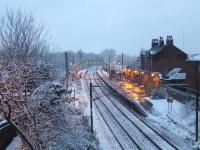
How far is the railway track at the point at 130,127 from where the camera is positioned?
26.8m

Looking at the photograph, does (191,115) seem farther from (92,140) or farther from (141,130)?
(92,140)

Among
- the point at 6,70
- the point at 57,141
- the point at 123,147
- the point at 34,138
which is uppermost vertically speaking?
the point at 6,70

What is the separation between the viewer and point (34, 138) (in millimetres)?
14094

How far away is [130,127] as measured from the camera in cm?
3378

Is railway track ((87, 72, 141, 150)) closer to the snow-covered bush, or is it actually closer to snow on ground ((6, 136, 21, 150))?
the snow-covered bush

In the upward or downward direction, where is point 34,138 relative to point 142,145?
upward

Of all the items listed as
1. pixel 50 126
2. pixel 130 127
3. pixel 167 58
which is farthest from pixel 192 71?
pixel 50 126

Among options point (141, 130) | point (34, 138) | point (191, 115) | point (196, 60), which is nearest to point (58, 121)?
point (34, 138)

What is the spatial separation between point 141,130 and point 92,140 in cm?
550

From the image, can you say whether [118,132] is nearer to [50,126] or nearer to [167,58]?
[50,126]

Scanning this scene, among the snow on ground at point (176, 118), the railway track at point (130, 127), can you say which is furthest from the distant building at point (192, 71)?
the railway track at point (130, 127)

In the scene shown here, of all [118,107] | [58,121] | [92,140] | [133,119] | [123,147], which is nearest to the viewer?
[58,121]

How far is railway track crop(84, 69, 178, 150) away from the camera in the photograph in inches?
1056

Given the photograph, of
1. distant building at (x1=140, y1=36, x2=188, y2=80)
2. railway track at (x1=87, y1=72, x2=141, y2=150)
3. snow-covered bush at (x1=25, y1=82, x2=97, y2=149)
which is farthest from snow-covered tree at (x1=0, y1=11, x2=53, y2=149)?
distant building at (x1=140, y1=36, x2=188, y2=80)
